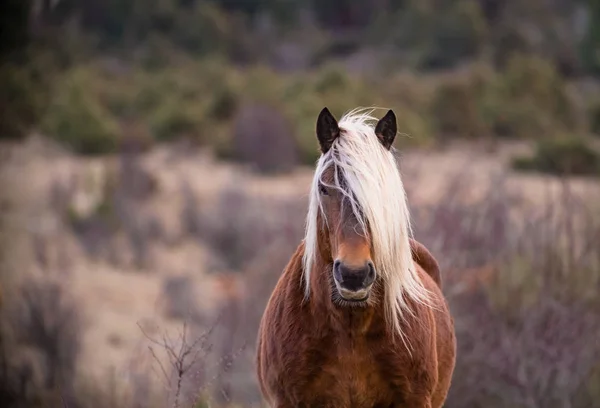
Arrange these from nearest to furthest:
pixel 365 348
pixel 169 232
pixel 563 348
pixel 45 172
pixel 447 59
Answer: pixel 365 348, pixel 563 348, pixel 169 232, pixel 45 172, pixel 447 59

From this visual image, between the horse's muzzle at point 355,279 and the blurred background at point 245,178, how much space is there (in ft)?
4.30

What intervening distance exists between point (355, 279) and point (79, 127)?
826 inches

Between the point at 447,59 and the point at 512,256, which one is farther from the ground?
the point at 447,59

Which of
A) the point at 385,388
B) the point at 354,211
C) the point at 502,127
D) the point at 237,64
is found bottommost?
the point at 385,388

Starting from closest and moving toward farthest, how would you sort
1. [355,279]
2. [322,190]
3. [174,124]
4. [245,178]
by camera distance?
[355,279] → [322,190] → [245,178] → [174,124]

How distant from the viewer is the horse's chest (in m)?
4.07

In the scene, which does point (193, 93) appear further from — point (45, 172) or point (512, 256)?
point (512, 256)

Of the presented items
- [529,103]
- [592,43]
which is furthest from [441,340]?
[592,43]

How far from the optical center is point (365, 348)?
13.5 ft

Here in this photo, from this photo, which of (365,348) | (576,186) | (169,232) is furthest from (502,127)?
(365,348)

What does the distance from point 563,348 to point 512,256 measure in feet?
6.46

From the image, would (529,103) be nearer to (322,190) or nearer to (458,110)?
(458,110)

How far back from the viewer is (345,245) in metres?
3.76

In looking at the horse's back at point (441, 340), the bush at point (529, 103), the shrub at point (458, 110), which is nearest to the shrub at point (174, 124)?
the shrub at point (458, 110)
